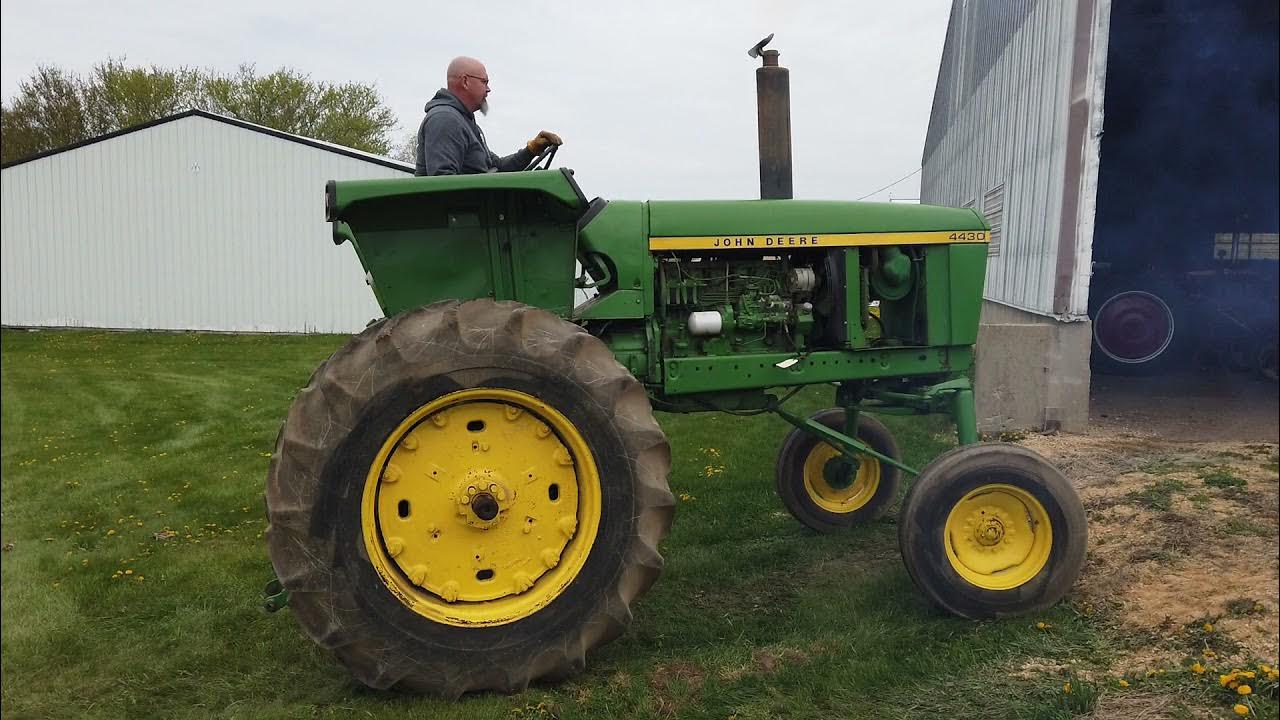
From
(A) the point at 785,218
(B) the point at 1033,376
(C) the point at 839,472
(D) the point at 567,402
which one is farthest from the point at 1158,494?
(D) the point at 567,402

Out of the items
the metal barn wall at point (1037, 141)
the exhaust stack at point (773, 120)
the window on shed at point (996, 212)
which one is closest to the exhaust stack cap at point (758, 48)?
the exhaust stack at point (773, 120)

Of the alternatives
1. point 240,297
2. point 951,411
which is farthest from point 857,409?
point 240,297

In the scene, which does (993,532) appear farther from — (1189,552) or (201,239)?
(201,239)

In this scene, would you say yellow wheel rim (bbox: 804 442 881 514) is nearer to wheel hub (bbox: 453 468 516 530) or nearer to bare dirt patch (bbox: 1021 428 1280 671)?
bare dirt patch (bbox: 1021 428 1280 671)

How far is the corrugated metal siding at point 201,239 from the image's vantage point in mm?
5738

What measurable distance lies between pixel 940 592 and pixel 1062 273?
4.54 m

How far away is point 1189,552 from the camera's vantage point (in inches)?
147

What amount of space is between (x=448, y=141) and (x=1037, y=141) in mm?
6402

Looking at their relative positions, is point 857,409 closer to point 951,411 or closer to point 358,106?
point 951,411

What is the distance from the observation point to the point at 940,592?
353 cm

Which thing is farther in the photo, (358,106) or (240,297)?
(240,297)

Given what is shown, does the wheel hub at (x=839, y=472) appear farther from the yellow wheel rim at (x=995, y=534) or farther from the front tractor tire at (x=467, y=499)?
the front tractor tire at (x=467, y=499)

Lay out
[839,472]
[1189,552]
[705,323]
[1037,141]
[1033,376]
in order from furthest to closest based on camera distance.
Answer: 1. [1037,141]
2. [1033,376]
3. [839,472]
4. [705,323]
5. [1189,552]

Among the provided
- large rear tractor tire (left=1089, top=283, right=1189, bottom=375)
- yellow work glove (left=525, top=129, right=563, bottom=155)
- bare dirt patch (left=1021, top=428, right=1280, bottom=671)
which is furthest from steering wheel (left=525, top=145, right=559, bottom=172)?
large rear tractor tire (left=1089, top=283, right=1189, bottom=375)
